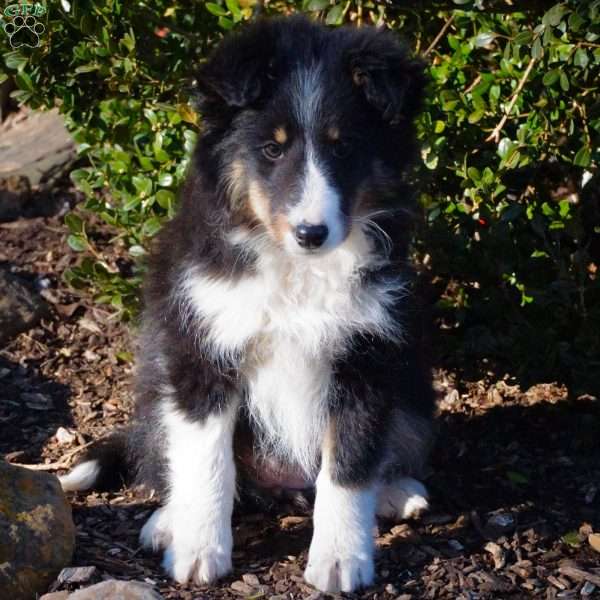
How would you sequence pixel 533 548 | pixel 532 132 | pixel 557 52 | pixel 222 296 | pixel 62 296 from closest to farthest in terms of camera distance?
pixel 222 296
pixel 533 548
pixel 557 52
pixel 532 132
pixel 62 296

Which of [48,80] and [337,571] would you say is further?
[48,80]

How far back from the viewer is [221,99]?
3.84m

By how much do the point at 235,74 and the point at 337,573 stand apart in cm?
183

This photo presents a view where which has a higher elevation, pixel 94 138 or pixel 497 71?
pixel 497 71

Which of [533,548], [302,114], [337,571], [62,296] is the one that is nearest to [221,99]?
[302,114]

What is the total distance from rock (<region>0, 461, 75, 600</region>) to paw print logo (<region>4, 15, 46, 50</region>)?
2.24 m

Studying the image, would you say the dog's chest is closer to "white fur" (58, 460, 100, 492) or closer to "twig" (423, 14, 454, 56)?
"white fur" (58, 460, 100, 492)

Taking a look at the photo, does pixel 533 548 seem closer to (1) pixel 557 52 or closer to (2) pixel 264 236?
(2) pixel 264 236

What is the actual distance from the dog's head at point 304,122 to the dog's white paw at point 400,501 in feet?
4.50

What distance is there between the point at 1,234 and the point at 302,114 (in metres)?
3.35

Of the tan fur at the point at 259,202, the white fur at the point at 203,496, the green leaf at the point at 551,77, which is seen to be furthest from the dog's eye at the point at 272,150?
the green leaf at the point at 551,77

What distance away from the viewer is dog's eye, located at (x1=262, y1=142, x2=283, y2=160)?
3.80 metres

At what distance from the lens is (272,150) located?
381 centimetres

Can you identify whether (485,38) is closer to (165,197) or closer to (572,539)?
(165,197)
